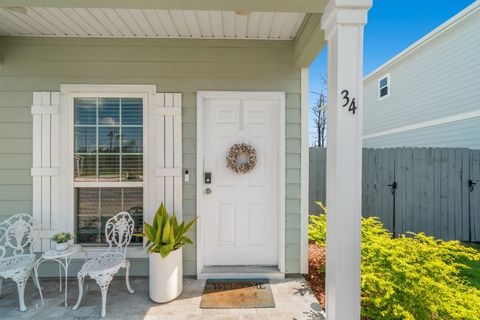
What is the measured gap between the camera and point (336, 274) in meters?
1.45

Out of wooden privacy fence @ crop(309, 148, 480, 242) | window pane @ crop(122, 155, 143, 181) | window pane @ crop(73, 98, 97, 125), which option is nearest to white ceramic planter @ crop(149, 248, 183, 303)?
window pane @ crop(122, 155, 143, 181)

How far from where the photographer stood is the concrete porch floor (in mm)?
2115

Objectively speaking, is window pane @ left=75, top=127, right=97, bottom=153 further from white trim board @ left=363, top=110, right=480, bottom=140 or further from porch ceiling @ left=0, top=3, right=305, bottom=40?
white trim board @ left=363, top=110, right=480, bottom=140

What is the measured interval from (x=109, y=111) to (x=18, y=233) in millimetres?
1522

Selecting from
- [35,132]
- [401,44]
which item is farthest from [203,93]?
[401,44]

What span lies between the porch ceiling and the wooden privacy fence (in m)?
3.08

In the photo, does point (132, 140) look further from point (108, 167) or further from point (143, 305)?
point (143, 305)

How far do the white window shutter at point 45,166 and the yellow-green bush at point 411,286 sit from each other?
3.22m

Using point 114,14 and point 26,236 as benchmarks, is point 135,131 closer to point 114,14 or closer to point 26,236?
point 114,14

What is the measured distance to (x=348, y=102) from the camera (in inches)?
57.1

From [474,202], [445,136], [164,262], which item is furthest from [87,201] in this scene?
[445,136]

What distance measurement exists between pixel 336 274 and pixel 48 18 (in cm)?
329

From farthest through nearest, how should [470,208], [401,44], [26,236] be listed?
[401,44], [470,208], [26,236]

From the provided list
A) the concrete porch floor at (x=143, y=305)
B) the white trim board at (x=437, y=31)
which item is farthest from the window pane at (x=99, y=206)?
the white trim board at (x=437, y=31)
